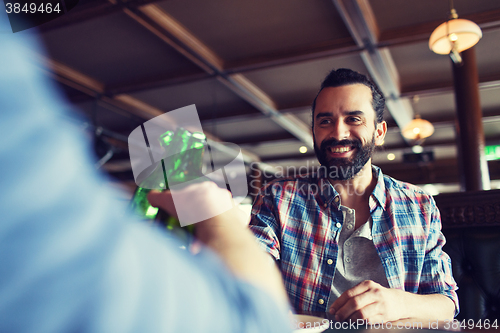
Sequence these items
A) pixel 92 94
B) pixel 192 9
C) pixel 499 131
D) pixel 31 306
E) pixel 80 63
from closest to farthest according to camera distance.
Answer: pixel 31 306
pixel 192 9
pixel 80 63
pixel 92 94
pixel 499 131

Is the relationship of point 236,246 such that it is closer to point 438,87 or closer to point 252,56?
point 252,56

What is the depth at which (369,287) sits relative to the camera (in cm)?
85

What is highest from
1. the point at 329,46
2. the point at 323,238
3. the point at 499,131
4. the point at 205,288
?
the point at 329,46

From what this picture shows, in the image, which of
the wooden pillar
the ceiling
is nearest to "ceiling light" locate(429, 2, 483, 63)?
the ceiling

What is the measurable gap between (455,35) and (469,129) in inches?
46.8

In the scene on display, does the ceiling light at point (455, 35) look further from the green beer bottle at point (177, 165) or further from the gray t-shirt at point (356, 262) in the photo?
the green beer bottle at point (177, 165)

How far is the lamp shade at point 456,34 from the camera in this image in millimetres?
2770

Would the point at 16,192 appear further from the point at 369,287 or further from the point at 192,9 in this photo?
the point at 192,9

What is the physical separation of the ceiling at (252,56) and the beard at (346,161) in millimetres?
697

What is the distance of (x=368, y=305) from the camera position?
2.64ft

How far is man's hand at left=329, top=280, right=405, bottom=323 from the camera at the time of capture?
2.55 ft

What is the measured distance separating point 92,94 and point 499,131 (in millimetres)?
7950

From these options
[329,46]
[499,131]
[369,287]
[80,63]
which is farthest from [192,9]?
[499,131]

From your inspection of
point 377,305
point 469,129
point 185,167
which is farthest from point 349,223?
point 469,129
